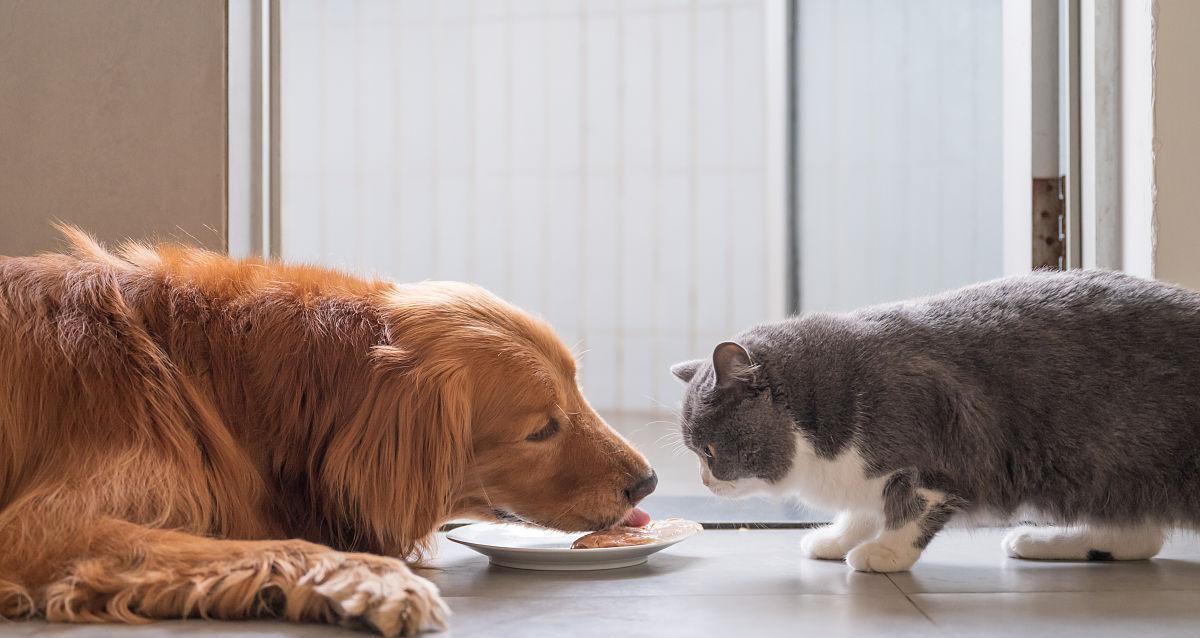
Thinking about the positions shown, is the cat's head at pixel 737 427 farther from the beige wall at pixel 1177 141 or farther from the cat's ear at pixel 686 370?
the beige wall at pixel 1177 141

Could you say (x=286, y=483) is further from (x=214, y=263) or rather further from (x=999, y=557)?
(x=999, y=557)

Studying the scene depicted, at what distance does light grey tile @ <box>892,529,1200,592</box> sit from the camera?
5.68 ft

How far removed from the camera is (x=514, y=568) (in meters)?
1.93

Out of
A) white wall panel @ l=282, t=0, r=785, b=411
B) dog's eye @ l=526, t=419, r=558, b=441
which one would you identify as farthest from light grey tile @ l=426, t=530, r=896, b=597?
white wall panel @ l=282, t=0, r=785, b=411

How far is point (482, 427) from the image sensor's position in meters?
1.79

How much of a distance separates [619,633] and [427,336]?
59 cm

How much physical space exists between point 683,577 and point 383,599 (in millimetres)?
624

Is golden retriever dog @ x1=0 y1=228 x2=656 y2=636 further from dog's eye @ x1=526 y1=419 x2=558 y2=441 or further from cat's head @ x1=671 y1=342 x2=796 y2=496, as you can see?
cat's head @ x1=671 y1=342 x2=796 y2=496

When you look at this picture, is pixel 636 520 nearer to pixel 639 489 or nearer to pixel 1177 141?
pixel 639 489

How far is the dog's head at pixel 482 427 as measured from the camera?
5.62 ft

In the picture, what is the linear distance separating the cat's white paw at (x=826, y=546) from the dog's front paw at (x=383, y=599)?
2.70 feet

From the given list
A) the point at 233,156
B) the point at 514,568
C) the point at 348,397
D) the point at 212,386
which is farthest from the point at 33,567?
the point at 233,156

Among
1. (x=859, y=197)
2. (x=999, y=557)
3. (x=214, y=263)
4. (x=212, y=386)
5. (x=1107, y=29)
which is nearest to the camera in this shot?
(x=212, y=386)

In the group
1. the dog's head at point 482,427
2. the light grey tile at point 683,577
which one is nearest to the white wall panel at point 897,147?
the light grey tile at point 683,577
